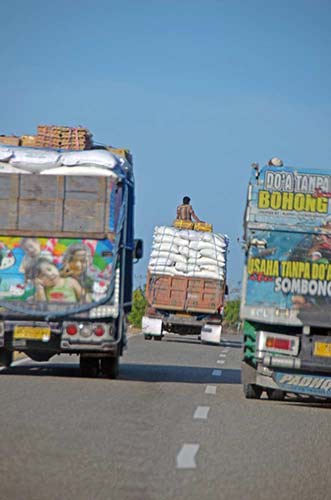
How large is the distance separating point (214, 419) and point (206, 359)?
13.7m

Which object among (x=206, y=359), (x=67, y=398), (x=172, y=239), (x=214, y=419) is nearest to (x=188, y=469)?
(x=214, y=419)

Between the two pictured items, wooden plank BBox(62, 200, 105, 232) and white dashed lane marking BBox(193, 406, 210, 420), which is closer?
white dashed lane marking BBox(193, 406, 210, 420)

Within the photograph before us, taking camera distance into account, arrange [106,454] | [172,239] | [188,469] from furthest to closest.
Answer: [172,239] → [106,454] → [188,469]

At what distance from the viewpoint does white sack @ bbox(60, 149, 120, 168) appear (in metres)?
17.5


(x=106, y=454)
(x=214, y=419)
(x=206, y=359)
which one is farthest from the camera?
(x=206, y=359)

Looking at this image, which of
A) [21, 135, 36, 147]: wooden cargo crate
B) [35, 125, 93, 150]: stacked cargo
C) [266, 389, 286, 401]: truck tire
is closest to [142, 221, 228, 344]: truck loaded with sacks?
[21, 135, 36, 147]: wooden cargo crate

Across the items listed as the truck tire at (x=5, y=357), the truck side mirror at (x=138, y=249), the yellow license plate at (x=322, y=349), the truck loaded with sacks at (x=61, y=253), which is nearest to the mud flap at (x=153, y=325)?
the truck side mirror at (x=138, y=249)

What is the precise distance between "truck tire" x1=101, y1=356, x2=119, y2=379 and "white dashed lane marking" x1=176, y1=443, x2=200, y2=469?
303 inches

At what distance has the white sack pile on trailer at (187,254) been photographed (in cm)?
3594

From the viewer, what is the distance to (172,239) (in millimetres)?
36031

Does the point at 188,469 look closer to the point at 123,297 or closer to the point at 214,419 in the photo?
the point at 214,419

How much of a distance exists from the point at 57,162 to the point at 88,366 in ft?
10.7

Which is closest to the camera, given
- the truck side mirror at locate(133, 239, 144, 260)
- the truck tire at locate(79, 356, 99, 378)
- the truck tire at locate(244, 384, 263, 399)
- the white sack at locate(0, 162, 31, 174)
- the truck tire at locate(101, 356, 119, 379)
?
the truck tire at locate(244, 384, 263, 399)

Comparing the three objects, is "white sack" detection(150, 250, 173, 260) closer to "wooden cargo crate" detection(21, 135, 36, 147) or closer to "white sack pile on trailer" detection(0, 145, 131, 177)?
"wooden cargo crate" detection(21, 135, 36, 147)
